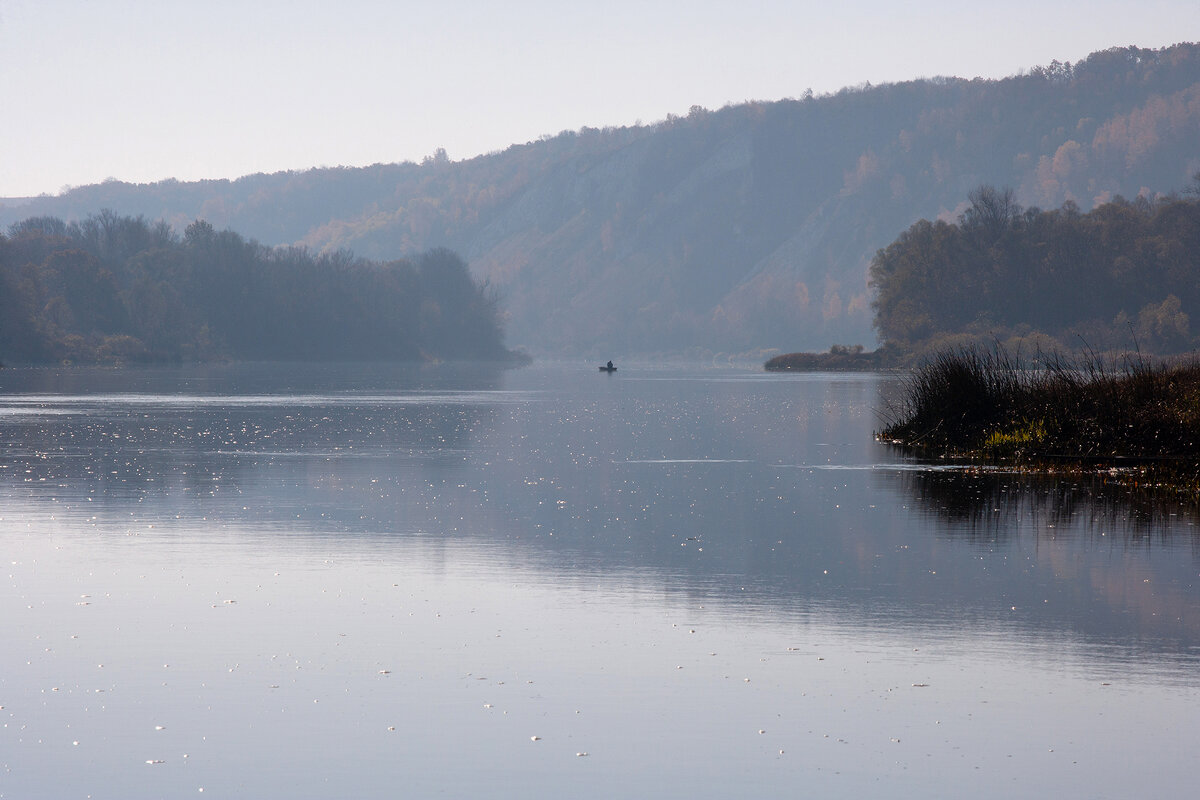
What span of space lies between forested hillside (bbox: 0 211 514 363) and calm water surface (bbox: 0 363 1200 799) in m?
119

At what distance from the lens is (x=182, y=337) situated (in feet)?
541

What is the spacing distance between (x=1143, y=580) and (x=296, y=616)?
9109mm

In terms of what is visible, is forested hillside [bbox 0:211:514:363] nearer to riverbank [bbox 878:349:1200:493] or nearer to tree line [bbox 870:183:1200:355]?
tree line [bbox 870:183:1200:355]

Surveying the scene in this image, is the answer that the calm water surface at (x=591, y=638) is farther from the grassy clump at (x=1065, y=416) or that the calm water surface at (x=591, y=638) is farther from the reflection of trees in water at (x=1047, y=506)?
the grassy clump at (x=1065, y=416)

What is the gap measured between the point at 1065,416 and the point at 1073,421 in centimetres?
26

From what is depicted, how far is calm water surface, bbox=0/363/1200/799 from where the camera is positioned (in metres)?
9.21

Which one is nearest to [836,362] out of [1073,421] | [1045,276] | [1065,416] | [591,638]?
[1045,276]

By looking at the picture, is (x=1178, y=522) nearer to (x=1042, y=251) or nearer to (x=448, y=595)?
(x=448, y=595)

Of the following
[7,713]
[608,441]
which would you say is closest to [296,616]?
[7,713]

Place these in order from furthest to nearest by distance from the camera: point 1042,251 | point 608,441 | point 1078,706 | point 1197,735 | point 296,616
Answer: point 1042,251 → point 608,441 → point 296,616 → point 1078,706 → point 1197,735

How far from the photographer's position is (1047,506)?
22.9m

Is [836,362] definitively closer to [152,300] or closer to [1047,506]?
[152,300]

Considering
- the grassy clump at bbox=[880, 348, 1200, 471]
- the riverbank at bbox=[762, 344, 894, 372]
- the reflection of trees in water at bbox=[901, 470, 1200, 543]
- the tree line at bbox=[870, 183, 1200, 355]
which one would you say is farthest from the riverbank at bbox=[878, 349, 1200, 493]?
the tree line at bbox=[870, 183, 1200, 355]

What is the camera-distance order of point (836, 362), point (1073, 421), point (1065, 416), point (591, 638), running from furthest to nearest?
point (836, 362) < point (1065, 416) < point (1073, 421) < point (591, 638)
